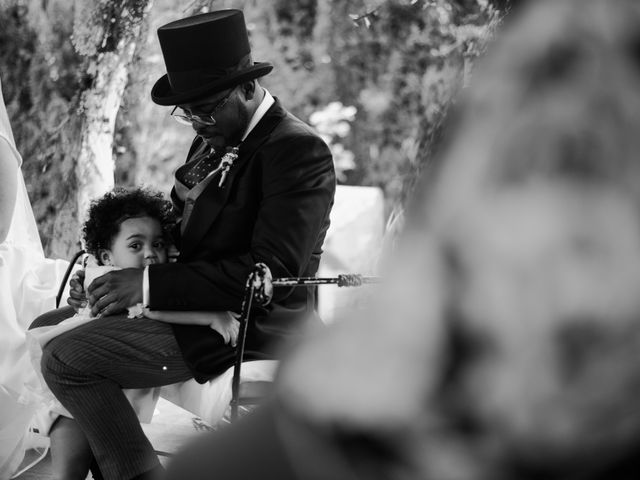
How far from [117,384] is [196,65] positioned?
0.91 metres

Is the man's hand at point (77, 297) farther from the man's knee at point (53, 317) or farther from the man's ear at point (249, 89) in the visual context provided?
the man's ear at point (249, 89)

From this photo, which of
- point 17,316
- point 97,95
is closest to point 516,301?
point 17,316

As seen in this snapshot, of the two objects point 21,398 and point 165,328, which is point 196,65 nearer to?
point 165,328

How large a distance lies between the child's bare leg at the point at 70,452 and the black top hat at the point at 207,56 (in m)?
0.98

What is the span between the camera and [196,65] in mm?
2441

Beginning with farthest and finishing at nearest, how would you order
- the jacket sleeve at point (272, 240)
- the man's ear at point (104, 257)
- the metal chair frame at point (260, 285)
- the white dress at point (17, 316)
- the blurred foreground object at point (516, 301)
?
the white dress at point (17, 316), the man's ear at point (104, 257), the jacket sleeve at point (272, 240), the metal chair frame at point (260, 285), the blurred foreground object at point (516, 301)

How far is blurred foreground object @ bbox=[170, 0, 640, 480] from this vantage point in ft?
1.09

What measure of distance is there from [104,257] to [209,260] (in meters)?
0.36

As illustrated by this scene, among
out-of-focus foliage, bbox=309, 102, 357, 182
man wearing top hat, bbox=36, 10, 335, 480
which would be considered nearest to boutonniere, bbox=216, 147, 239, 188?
man wearing top hat, bbox=36, 10, 335, 480

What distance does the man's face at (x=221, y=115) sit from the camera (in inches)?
95.0

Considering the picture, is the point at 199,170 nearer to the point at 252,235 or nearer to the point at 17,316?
the point at 252,235

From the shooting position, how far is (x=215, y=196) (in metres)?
2.37

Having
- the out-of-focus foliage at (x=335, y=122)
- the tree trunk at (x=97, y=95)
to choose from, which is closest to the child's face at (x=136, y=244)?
the tree trunk at (x=97, y=95)

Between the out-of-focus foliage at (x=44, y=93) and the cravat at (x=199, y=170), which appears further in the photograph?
the out-of-focus foliage at (x=44, y=93)
